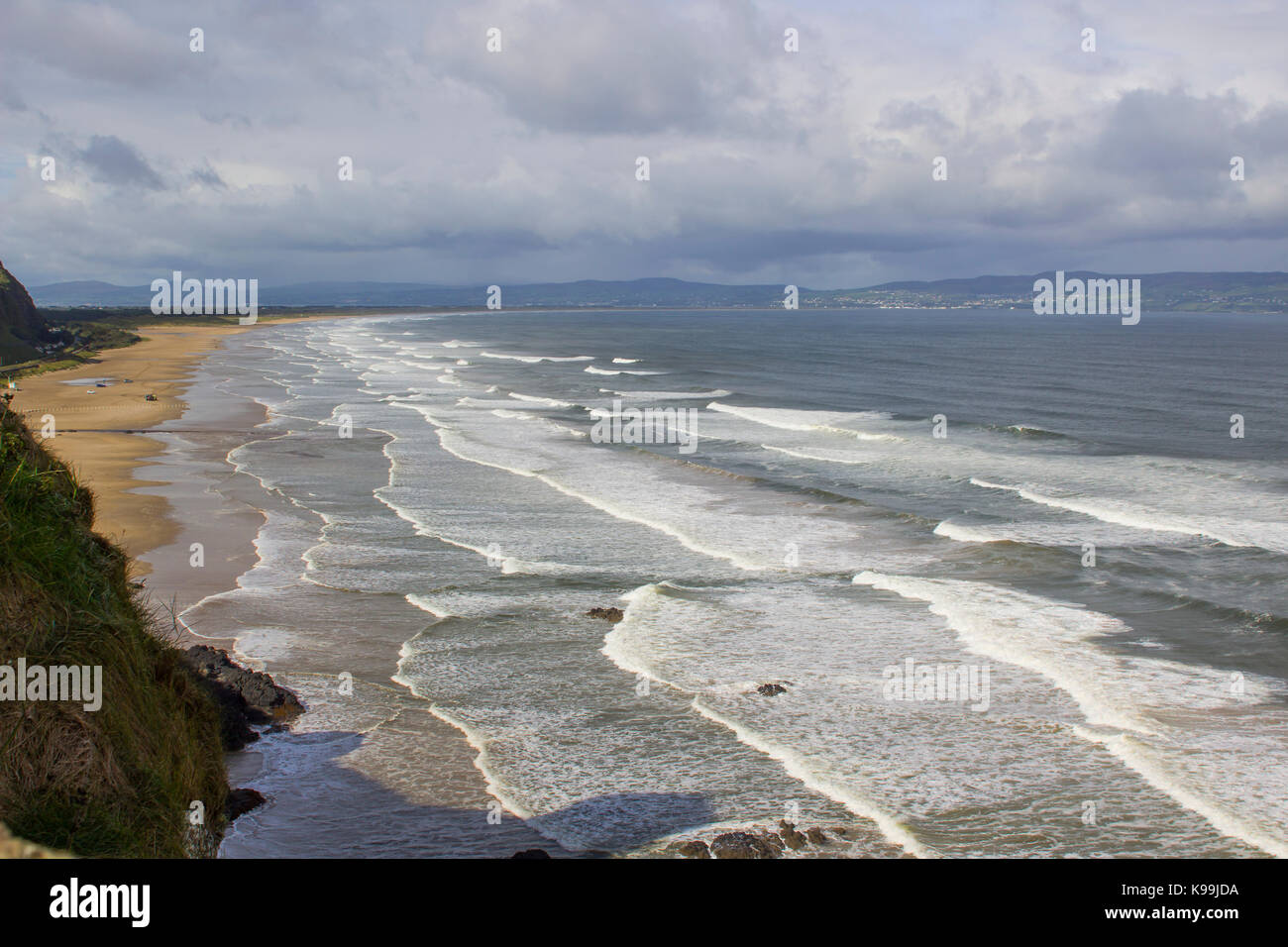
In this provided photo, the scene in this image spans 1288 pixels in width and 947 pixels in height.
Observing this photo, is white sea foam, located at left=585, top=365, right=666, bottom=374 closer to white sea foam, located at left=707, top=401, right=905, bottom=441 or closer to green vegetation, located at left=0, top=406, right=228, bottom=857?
white sea foam, located at left=707, top=401, right=905, bottom=441

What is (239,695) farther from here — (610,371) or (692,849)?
(610,371)

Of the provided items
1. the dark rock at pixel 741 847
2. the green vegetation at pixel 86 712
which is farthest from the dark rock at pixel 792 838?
the green vegetation at pixel 86 712

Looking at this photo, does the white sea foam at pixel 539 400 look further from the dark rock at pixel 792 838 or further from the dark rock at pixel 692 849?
the dark rock at pixel 692 849

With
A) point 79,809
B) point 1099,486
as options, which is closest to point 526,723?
point 79,809

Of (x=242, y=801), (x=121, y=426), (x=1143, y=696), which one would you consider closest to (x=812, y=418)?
(x=121, y=426)

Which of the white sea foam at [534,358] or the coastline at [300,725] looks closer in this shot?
the coastline at [300,725]
